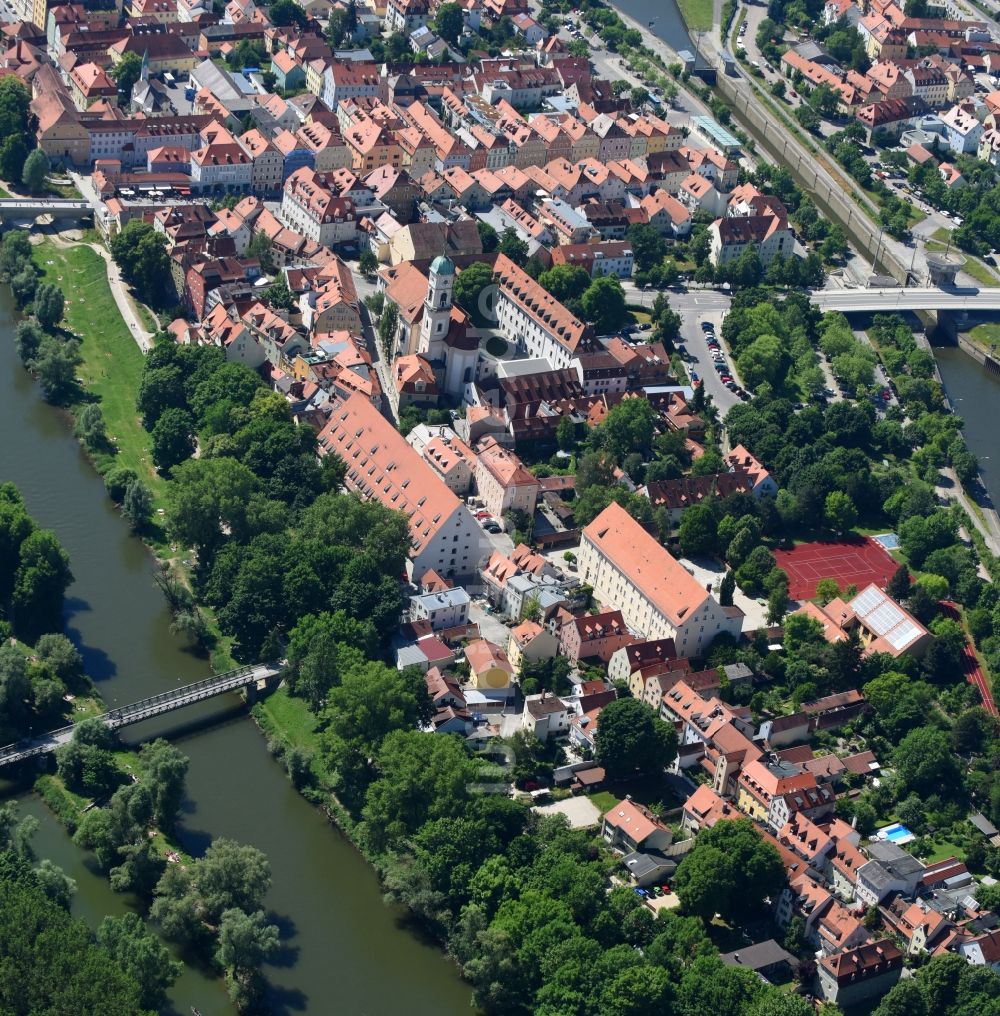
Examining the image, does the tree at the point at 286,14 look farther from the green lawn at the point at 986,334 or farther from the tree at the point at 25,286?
the green lawn at the point at 986,334

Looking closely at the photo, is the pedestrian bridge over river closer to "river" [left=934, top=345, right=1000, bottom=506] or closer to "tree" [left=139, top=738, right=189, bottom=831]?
"tree" [left=139, top=738, right=189, bottom=831]

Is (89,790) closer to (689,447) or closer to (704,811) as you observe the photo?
(704,811)

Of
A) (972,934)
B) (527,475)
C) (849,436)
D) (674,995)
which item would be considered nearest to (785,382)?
(849,436)

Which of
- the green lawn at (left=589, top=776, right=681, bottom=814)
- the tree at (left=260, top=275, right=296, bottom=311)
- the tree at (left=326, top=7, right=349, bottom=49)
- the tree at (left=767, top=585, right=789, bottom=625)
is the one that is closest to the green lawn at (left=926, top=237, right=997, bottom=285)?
the tree at (left=326, top=7, right=349, bottom=49)

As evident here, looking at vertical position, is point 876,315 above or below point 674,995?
below

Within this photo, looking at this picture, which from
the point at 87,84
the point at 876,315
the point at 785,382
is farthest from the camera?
the point at 87,84

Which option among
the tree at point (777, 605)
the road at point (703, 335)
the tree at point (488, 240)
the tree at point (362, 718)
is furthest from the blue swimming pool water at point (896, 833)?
the tree at point (488, 240)

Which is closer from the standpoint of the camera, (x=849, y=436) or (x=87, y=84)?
(x=849, y=436)
